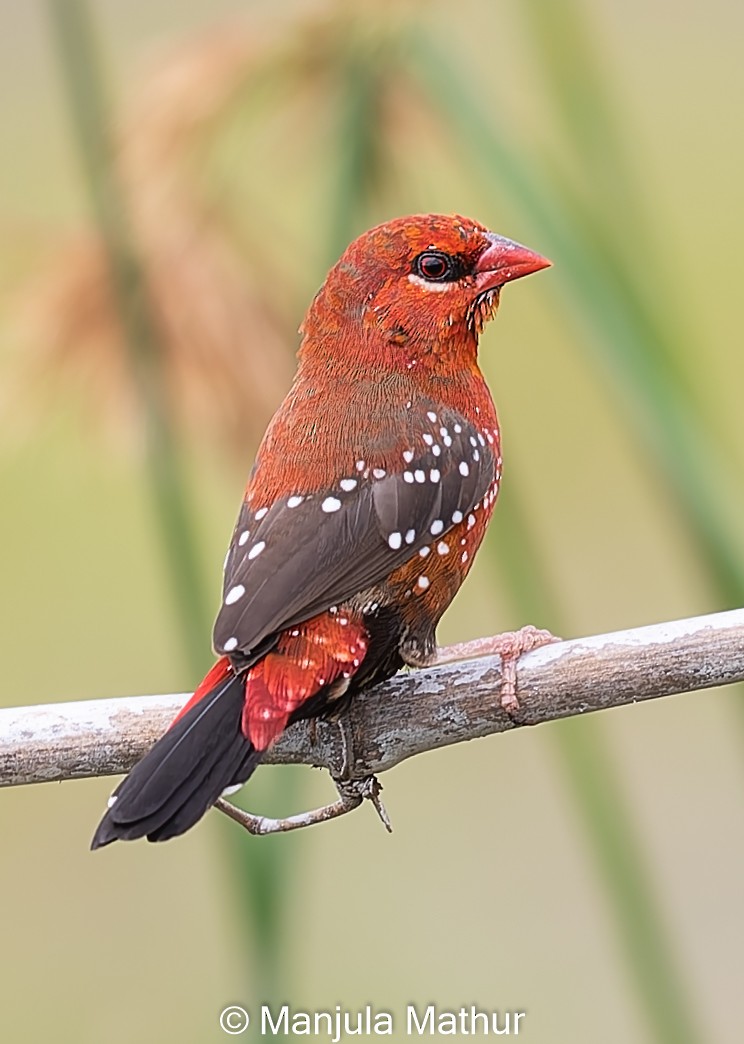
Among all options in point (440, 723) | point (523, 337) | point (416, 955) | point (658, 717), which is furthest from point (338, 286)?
point (523, 337)

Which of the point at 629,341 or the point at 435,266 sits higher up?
A: the point at 435,266

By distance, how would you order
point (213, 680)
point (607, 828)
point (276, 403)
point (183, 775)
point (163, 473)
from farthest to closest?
point (276, 403) → point (607, 828) → point (163, 473) → point (213, 680) → point (183, 775)

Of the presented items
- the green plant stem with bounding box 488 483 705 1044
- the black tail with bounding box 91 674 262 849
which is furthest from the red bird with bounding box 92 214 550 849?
the green plant stem with bounding box 488 483 705 1044

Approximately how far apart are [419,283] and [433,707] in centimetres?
60

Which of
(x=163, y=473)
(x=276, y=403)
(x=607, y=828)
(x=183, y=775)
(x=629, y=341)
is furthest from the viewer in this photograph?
(x=276, y=403)

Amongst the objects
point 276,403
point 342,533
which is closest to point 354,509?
point 342,533

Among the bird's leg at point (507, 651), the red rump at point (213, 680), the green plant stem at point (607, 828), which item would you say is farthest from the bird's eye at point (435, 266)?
the red rump at point (213, 680)

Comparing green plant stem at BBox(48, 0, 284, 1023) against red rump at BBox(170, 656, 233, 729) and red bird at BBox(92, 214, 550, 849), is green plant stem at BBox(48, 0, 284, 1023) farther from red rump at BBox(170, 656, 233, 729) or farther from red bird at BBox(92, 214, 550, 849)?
red rump at BBox(170, 656, 233, 729)

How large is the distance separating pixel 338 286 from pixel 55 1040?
10.3ft

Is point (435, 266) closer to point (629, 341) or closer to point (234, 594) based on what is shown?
point (629, 341)

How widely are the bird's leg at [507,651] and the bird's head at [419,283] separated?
1.32 feet

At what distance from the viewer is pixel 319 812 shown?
1818mm

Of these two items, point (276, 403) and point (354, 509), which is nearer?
point (354, 509)

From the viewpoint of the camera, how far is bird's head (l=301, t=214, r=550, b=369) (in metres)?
2.07
